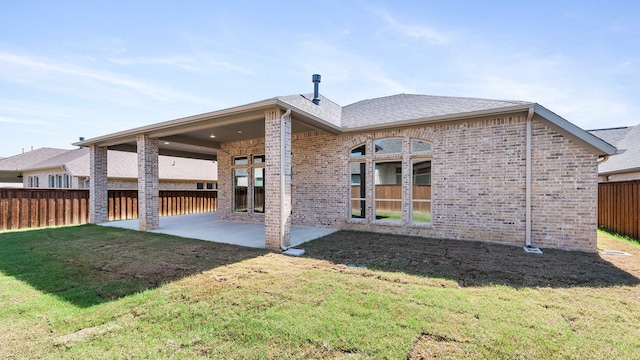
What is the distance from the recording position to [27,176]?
20.7 metres

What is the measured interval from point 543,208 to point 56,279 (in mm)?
9878

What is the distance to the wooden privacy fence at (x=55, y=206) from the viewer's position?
9.88m

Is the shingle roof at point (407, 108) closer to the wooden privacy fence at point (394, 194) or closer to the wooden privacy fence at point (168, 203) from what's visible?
the wooden privacy fence at point (394, 194)

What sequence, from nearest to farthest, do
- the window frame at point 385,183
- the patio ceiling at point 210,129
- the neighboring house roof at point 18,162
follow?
the patio ceiling at point 210,129 → the window frame at point 385,183 → the neighboring house roof at point 18,162

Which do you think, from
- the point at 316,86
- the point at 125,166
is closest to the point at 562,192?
the point at 316,86

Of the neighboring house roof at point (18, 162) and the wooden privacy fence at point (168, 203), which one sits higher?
the neighboring house roof at point (18, 162)

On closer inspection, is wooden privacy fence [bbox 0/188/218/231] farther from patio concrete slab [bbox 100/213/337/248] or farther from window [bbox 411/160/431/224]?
window [bbox 411/160/431/224]

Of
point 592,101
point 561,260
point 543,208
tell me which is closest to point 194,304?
point 561,260

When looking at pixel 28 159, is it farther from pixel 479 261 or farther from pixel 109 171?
pixel 479 261

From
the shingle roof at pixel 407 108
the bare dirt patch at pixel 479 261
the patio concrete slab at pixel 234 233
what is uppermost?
the shingle roof at pixel 407 108

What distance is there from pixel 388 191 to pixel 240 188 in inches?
250

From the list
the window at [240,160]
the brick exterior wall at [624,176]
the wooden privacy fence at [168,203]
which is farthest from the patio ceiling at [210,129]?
the brick exterior wall at [624,176]

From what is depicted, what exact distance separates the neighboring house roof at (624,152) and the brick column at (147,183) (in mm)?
15238

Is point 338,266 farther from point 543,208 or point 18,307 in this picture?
point 543,208
